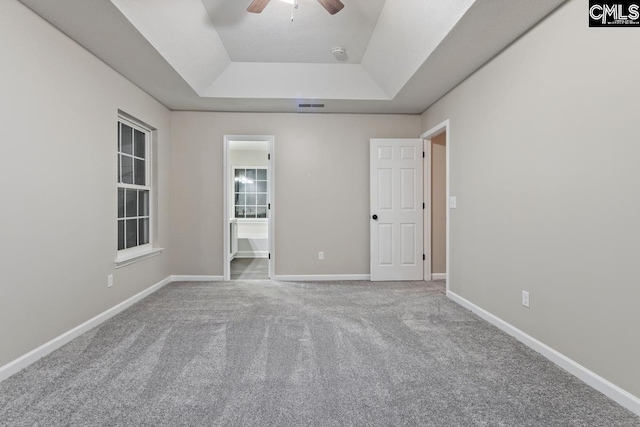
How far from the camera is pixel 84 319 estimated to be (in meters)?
2.76

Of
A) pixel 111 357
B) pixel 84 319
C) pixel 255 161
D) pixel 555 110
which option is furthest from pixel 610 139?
pixel 255 161

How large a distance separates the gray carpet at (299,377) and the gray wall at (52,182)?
0.32 m

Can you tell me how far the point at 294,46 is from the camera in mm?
3557

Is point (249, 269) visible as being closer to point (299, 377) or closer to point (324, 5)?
point (299, 377)

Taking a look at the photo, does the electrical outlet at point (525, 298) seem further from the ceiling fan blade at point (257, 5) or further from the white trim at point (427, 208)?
the ceiling fan blade at point (257, 5)

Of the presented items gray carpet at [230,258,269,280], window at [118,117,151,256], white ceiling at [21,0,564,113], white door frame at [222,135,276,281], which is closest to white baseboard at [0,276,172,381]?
window at [118,117,151,256]

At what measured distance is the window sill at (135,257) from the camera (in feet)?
10.8

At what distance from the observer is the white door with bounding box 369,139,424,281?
4582mm

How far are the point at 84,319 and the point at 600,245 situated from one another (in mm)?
3837

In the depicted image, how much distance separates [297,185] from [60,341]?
3104 millimetres

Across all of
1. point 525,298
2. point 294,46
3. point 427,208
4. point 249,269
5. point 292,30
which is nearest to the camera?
point 525,298

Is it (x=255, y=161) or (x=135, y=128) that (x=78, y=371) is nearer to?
(x=135, y=128)

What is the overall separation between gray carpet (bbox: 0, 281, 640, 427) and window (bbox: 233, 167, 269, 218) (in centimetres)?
434

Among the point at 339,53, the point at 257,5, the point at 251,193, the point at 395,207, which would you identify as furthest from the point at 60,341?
the point at 251,193
